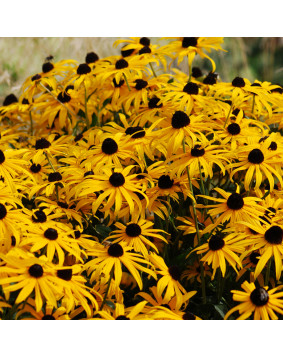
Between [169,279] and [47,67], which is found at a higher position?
[47,67]

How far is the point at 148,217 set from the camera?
2.02 meters

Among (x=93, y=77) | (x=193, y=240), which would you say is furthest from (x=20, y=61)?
(x=193, y=240)

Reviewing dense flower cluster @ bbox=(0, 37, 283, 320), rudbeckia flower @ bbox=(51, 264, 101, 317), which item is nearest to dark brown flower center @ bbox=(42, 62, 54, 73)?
dense flower cluster @ bbox=(0, 37, 283, 320)

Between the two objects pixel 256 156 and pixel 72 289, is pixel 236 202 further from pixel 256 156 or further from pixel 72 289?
pixel 72 289

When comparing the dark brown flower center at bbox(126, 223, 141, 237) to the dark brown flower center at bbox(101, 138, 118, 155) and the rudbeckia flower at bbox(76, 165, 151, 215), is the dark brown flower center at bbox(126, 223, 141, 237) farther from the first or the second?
the dark brown flower center at bbox(101, 138, 118, 155)

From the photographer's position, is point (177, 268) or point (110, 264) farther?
point (177, 268)

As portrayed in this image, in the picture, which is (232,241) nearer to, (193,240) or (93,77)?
(193,240)

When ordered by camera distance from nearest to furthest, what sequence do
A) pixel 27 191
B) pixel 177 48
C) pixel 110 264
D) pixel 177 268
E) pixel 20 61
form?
pixel 110 264 → pixel 177 268 → pixel 27 191 → pixel 177 48 → pixel 20 61

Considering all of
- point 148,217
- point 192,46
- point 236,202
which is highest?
point 192,46

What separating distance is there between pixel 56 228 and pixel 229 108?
861mm

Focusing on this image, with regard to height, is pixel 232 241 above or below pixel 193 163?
below

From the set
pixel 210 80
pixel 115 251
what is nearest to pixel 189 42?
pixel 210 80

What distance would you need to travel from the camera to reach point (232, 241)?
154 centimetres

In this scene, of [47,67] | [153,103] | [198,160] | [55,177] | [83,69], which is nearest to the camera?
[198,160]
